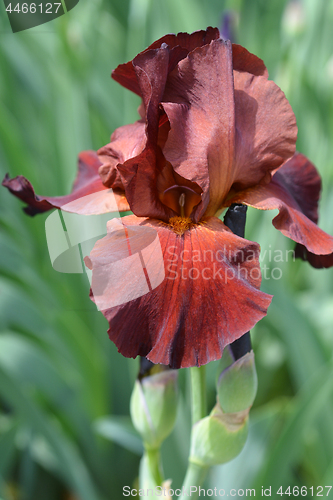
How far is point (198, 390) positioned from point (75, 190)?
1.34 ft

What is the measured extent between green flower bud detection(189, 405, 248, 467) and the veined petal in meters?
0.29

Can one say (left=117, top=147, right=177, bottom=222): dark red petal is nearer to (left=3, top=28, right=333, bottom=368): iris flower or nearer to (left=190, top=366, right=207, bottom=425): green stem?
(left=3, top=28, right=333, bottom=368): iris flower

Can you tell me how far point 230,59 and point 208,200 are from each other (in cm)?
19

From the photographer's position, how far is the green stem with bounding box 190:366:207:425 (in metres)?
0.66

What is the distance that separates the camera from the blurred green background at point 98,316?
1123mm

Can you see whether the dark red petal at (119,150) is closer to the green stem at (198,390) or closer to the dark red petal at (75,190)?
the dark red petal at (75,190)

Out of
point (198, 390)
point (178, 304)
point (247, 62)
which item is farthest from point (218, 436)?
point (247, 62)

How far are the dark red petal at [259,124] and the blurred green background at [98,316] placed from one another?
1.68 feet

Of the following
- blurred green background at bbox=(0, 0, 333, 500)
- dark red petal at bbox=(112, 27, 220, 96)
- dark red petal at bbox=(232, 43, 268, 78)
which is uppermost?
dark red petal at bbox=(112, 27, 220, 96)

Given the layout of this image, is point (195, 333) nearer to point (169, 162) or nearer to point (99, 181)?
point (169, 162)

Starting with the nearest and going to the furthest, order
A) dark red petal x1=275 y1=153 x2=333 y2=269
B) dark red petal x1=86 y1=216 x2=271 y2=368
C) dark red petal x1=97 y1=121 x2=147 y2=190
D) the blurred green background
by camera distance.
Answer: dark red petal x1=86 y1=216 x2=271 y2=368 → dark red petal x1=97 y1=121 x2=147 y2=190 → dark red petal x1=275 y1=153 x2=333 y2=269 → the blurred green background

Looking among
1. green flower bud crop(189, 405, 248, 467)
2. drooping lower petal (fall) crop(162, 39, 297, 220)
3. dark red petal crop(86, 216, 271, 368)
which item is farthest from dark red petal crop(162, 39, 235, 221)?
green flower bud crop(189, 405, 248, 467)

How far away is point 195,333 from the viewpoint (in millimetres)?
525

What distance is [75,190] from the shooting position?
2.56ft
